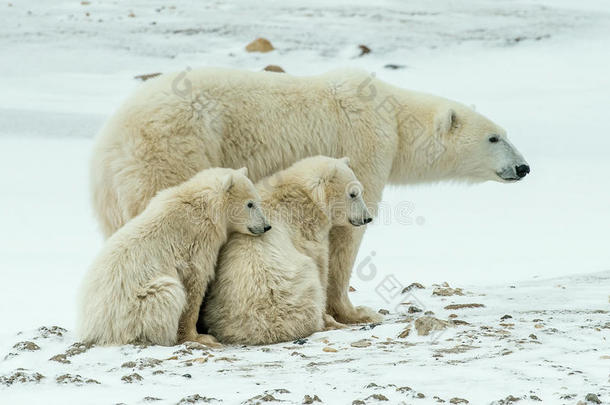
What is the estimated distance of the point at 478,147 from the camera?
24.2 ft

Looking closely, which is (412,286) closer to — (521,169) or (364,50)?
(521,169)

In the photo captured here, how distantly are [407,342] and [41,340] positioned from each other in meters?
2.44

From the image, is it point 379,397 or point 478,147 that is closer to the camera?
point 379,397

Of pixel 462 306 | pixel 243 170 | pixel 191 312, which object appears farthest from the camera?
pixel 462 306

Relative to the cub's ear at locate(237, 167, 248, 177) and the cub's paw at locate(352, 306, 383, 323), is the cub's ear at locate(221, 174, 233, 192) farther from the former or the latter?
the cub's paw at locate(352, 306, 383, 323)

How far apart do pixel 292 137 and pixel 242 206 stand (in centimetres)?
96

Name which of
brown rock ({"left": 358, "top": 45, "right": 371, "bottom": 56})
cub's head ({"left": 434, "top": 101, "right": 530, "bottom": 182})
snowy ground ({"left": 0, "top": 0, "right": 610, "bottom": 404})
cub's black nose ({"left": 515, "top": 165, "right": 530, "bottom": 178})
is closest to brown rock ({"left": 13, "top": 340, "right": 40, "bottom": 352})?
snowy ground ({"left": 0, "top": 0, "right": 610, "bottom": 404})

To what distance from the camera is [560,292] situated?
7590 millimetres

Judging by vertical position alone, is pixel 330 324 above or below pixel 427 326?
below

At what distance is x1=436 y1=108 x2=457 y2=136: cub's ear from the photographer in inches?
283

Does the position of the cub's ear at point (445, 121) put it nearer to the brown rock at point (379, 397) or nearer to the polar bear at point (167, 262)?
the polar bear at point (167, 262)

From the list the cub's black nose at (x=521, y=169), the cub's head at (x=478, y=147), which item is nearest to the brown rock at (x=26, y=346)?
the cub's head at (x=478, y=147)

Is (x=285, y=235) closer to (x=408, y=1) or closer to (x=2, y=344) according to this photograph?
(x=2, y=344)

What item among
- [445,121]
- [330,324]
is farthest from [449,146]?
[330,324]
